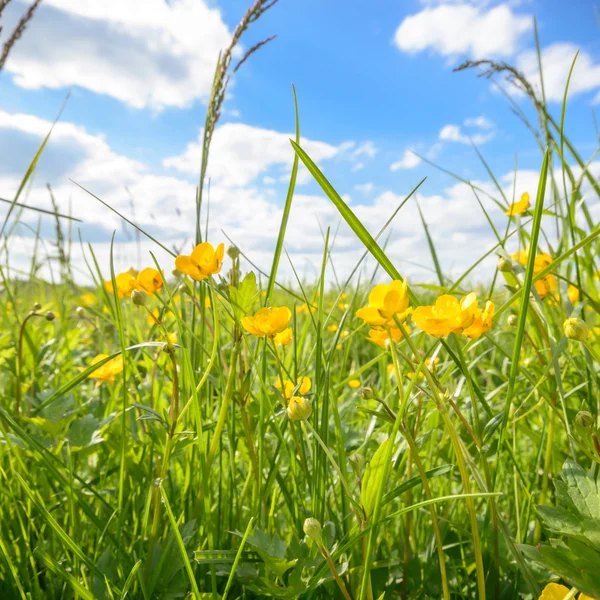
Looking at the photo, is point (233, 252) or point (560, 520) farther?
point (233, 252)

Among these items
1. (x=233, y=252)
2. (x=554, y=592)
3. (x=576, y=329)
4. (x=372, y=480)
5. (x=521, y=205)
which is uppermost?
(x=521, y=205)

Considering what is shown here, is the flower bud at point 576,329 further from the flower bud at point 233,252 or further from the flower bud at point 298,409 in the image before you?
the flower bud at point 233,252

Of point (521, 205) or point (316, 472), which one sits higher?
point (521, 205)

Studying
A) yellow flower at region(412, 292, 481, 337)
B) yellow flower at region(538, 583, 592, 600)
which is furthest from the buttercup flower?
yellow flower at region(538, 583, 592, 600)

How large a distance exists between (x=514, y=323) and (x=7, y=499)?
1011mm

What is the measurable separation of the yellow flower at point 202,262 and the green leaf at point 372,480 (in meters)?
0.34

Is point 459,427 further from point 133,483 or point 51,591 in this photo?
point 51,591

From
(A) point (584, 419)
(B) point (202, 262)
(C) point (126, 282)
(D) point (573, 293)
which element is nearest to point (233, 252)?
(B) point (202, 262)

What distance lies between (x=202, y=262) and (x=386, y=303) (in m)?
0.29

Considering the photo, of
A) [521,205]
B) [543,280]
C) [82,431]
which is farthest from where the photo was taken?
[521,205]

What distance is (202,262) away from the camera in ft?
2.58

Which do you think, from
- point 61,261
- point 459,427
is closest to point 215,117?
point 459,427

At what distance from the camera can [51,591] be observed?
0.83 metres

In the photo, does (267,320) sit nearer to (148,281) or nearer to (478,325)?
(478,325)
